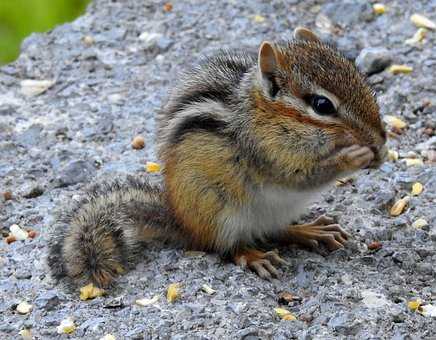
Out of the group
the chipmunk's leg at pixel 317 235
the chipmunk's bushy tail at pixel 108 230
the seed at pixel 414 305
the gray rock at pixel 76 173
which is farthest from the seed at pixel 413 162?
the gray rock at pixel 76 173

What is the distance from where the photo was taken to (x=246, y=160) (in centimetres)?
418

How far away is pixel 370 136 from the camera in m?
4.06

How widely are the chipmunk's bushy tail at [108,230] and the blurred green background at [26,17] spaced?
106 inches

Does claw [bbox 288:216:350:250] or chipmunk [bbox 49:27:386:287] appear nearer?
chipmunk [bbox 49:27:386:287]

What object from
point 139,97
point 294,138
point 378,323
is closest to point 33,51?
point 139,97

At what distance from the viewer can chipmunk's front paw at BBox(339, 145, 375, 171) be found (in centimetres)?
405

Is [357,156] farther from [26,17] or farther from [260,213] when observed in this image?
[26,17]

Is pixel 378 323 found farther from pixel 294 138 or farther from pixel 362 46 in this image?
pixel 362 46

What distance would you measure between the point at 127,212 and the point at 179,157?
1.09 feet

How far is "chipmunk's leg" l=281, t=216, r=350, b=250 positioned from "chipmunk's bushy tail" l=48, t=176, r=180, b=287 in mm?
495

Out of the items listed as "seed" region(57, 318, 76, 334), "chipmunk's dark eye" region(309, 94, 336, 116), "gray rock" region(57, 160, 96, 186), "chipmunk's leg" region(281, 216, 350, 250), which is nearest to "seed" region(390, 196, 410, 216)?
"chipmunk's leg" region(281, 216, 350, 250)

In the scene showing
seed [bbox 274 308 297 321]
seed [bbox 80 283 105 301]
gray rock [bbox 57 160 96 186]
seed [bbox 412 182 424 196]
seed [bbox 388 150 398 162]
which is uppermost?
seed [bbox 388 150 398 162]

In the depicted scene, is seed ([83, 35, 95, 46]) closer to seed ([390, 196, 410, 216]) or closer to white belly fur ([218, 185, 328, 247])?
white belly fur ([218, 185, 328, 247])

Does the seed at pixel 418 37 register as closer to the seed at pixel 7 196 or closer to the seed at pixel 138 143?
the seed at pixel 138 143
